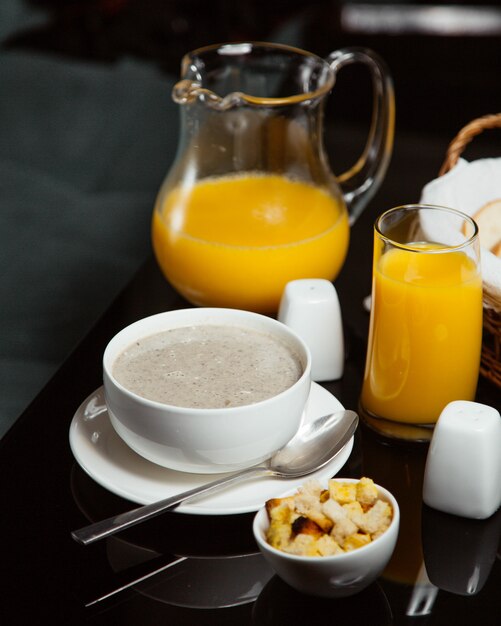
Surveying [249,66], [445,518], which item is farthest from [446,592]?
[249,66]

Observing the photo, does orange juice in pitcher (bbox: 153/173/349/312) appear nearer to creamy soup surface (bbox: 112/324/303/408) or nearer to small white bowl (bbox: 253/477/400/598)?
creamy soup surface (bbox: 112/324/303/408)

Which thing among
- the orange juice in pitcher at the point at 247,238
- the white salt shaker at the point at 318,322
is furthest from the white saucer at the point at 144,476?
the orange juice in pitcher at the point at 247,238

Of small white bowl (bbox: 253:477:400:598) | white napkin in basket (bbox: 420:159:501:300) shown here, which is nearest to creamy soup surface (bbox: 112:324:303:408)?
small white bowl (bbox: 253:477:400:598)

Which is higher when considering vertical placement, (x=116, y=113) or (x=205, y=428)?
(x=205, y=428)

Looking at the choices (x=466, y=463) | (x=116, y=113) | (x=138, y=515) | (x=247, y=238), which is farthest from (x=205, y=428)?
(x=116, y=113)

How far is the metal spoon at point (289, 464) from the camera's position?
2.27 ft

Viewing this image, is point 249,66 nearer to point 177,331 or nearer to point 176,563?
point 177,331

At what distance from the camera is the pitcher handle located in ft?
3.50

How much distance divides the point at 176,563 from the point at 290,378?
0.19m

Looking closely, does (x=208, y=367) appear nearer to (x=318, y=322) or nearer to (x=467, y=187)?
(x=318, y=322)

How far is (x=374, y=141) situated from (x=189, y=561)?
62 cm

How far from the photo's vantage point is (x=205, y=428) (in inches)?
28.1

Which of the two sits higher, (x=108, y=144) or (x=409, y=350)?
(x=409, y=350)

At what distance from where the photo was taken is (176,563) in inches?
27.9
